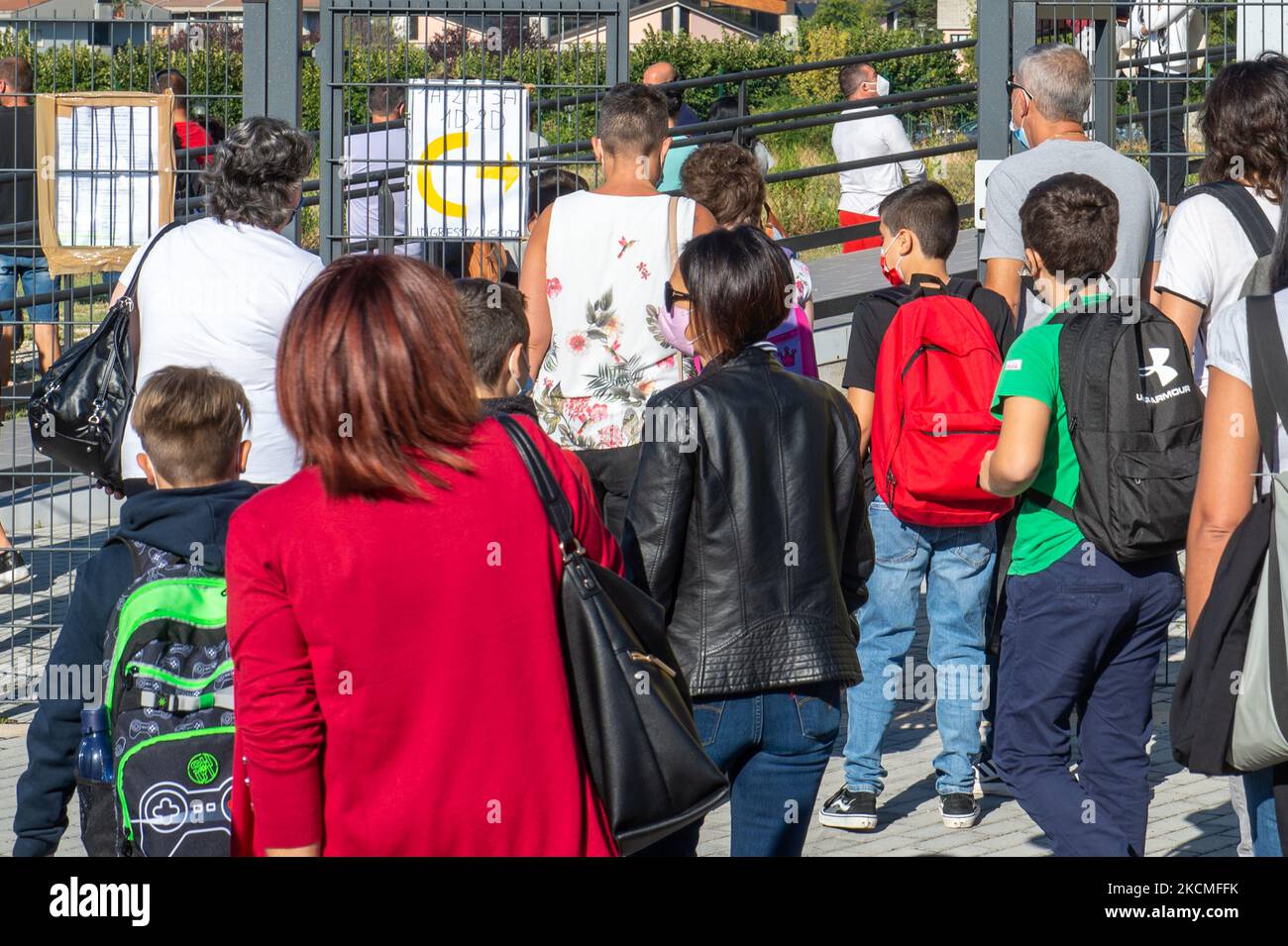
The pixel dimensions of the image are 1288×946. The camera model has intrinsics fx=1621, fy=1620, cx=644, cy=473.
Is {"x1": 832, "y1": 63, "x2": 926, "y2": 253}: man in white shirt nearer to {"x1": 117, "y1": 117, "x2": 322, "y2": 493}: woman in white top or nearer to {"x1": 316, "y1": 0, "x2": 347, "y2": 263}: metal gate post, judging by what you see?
{"x1": 316, "y1": 0, "x2": 347, "y2": 263}: metal gate post

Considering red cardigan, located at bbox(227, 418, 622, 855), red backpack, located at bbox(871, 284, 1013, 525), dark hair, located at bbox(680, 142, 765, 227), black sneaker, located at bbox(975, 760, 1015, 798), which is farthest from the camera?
black sneaker, located at bbox(975, 760, 1015, 798)

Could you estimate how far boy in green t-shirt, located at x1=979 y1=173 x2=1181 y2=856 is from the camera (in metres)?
4.12

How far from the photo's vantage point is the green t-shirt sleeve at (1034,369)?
407cm

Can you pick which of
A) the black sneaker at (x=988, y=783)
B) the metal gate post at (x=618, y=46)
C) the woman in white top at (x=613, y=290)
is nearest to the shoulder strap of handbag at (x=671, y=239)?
the woman in white top at (x=613, y=290)

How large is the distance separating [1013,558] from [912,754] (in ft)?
7.32

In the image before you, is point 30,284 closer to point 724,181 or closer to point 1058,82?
point 724,181

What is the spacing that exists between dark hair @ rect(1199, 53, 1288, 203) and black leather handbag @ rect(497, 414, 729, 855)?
2568 mm

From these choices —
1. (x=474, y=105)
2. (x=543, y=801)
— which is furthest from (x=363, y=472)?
(x=474, y=105)

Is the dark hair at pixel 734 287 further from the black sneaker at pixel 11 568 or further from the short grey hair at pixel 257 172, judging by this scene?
the black sneaker at pixel 11 568

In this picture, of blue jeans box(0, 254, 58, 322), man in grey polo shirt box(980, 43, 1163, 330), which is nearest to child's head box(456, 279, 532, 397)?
man in grey polo shirt box(980, 43, 1163, 330)

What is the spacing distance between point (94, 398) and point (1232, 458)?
3421 millimetres

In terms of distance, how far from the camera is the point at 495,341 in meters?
3.34

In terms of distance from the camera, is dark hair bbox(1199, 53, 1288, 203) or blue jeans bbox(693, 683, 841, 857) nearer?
blue jeans bbox(693, 683, 841, 857)

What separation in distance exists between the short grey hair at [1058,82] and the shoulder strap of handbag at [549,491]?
385 centimetres
